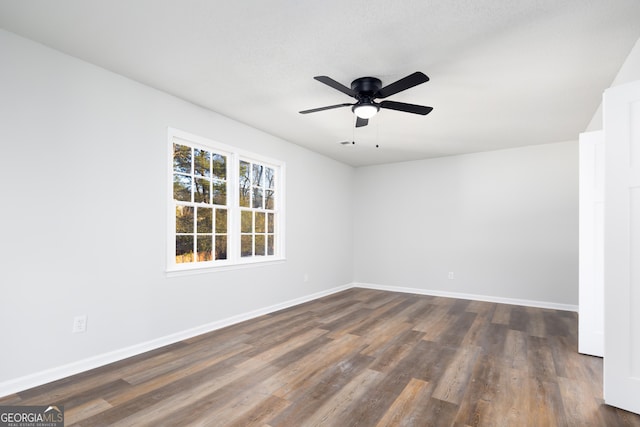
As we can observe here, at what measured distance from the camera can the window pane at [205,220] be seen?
3953 millimetres

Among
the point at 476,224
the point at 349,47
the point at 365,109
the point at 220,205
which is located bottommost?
the point at 476,224

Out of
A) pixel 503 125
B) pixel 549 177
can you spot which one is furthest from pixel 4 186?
pixel 549 177

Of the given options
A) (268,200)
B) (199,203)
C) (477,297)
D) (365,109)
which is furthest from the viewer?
(477,297)

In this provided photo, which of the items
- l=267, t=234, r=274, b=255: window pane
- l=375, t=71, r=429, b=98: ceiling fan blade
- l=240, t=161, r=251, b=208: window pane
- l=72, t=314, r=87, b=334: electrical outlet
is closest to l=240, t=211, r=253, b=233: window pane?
l=240, t=161, r=251, b=208: window pane

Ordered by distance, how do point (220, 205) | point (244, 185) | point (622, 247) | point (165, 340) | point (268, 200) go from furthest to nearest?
point (268, 200)
point (244, 185)
point (220, 205)
point (165, 340)
point (622, 247)

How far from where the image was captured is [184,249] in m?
3.78

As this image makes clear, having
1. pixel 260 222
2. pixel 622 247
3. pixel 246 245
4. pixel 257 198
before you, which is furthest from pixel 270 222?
pixel 622 247

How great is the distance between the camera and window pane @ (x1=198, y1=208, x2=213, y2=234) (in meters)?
3.95

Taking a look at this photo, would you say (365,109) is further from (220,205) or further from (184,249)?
(184,249)

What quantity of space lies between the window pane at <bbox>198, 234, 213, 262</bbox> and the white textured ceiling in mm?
1588

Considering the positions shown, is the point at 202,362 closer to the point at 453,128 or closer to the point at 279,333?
the point at 279,333

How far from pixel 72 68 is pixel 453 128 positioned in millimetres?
4414

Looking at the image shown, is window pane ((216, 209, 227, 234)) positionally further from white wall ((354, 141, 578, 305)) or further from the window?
white wall ((354, 141, 578, 305))

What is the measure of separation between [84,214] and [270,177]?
2693 mm
